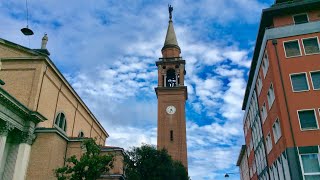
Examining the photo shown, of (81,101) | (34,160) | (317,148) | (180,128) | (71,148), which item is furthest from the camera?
(180,128)

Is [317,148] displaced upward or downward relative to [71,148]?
downward

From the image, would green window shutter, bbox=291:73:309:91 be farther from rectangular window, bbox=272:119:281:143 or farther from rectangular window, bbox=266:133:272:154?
rectangular window, bbox=266:133:272:154

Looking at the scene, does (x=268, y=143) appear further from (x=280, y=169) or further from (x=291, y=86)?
(x=291, y=86)

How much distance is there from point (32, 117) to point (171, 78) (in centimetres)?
2904

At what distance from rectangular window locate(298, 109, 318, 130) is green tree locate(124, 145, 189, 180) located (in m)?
17.2

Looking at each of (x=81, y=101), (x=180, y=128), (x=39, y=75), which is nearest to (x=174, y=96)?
(x=180, y=128)

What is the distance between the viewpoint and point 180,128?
4434 centimetres

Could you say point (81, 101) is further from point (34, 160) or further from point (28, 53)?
point (34, 160)

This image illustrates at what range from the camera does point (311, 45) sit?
64.7ft

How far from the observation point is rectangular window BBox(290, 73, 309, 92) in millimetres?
18786

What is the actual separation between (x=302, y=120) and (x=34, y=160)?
65.3ft

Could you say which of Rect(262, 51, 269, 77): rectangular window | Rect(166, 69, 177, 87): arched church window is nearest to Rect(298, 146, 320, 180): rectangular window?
Rect(262, 51, 269, 77): rectangular window

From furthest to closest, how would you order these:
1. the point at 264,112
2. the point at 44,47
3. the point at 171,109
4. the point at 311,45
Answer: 1. the point at 171,109
2. the point at 44,47
3. the point at 264,112
4. the point at 311,45

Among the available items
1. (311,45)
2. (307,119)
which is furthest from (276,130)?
(311,45)
